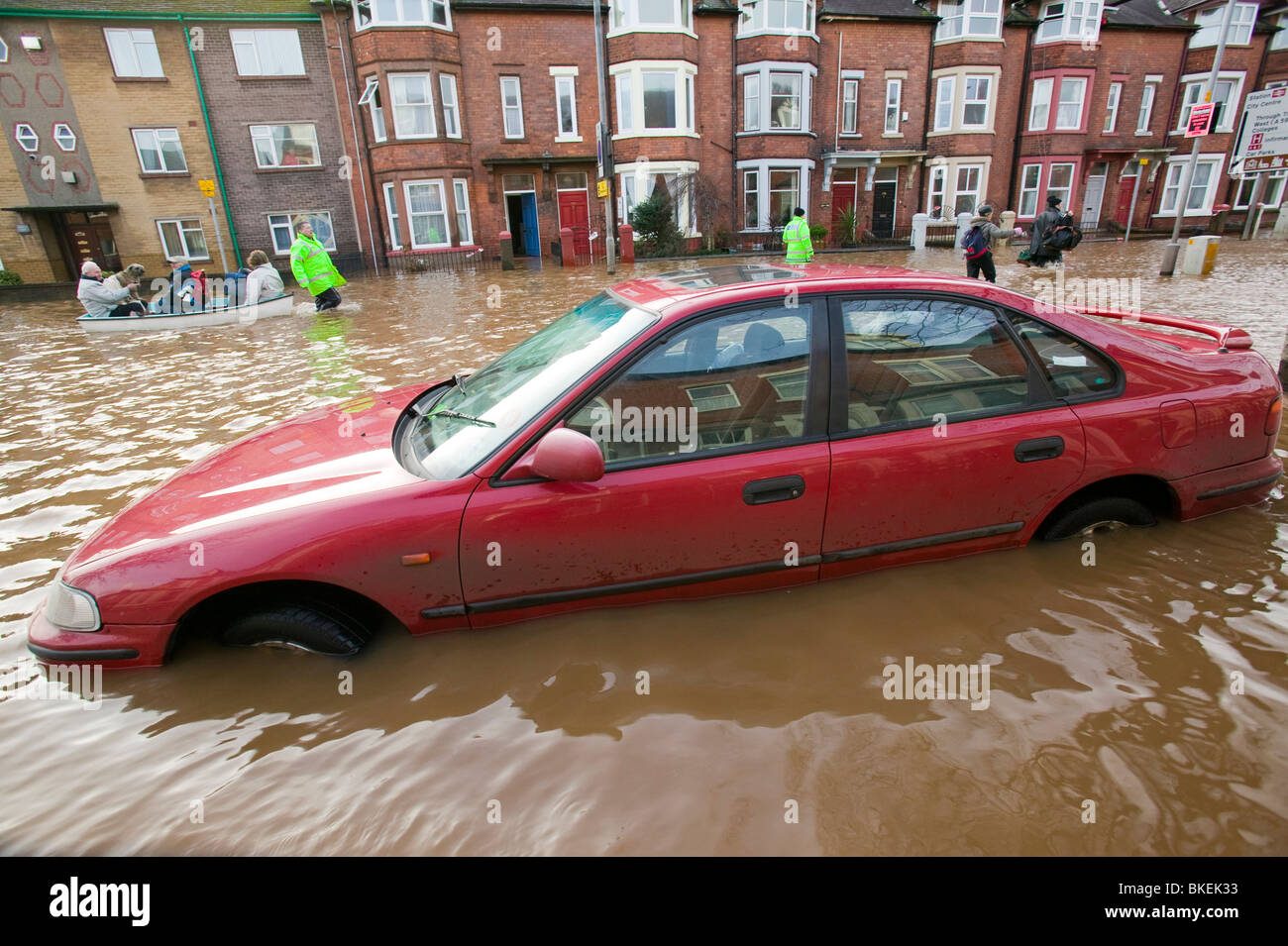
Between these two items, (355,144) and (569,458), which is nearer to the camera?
(569,458)

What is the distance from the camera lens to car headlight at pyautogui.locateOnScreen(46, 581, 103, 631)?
8.37ft

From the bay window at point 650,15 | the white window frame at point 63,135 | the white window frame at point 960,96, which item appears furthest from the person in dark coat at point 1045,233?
the white window frame at point 63,135

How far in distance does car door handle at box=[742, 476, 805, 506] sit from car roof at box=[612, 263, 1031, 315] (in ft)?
2.59

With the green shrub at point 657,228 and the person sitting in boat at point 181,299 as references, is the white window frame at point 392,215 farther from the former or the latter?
the person sitting in boat at point 181,299

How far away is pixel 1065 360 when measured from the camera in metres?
3.16

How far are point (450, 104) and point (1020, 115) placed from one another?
2199 cm

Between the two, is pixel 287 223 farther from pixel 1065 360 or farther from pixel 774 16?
pixel 1065 360

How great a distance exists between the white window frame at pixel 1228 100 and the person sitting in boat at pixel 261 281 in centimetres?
3461

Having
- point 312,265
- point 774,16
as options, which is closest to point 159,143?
point 312,265

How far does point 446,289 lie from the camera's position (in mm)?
17094

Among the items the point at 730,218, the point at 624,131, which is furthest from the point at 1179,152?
the point at 624,131

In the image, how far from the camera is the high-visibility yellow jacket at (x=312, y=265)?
1218 cm
